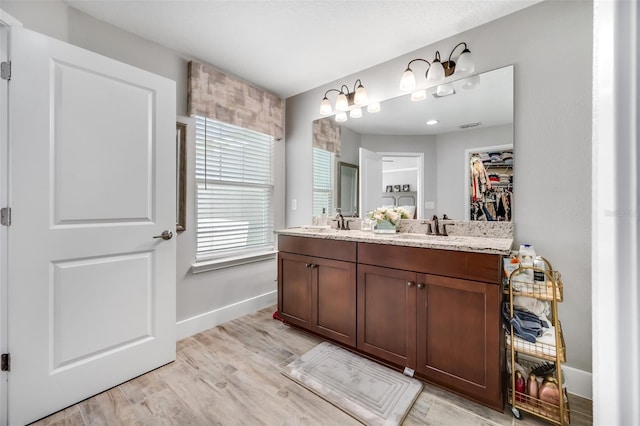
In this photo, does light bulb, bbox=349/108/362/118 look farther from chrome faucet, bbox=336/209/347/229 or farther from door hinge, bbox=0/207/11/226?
door hinge, bbox=0/207/11/226

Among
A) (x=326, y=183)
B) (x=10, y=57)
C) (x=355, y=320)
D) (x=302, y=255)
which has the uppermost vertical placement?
(x=10, y=57)

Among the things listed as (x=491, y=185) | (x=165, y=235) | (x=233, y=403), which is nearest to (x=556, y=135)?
(x=491, y=185)

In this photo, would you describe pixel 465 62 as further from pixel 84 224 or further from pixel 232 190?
pixel 84 224

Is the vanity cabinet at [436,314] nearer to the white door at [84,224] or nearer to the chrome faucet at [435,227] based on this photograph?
the chrome faucet at [435,227]

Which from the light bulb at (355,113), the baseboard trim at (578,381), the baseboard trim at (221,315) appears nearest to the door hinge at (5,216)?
the baseboard trim at (221,315)

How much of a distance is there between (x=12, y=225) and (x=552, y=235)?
310 centimetres

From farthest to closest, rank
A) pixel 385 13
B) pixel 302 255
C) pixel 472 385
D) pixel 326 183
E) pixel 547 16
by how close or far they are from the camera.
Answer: pixel 326 183 → pixel 302 255 → pixel 385 13 → pixel 547 16 → pixel 472 385

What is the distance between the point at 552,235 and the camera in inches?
70.1

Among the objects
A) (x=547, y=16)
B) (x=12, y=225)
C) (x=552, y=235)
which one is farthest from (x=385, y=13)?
(x=12, y=225)

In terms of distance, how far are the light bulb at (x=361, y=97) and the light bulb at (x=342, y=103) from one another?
108 mm

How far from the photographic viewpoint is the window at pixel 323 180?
291 centimetres

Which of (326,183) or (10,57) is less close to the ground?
(10,57)

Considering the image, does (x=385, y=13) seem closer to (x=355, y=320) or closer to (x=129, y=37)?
(x=129, y=37)

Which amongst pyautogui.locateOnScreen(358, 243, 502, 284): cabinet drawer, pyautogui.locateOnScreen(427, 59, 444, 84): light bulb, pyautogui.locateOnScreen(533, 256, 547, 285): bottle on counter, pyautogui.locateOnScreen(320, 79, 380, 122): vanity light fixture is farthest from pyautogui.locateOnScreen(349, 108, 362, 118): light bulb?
pyautogui.locateOnScreen(533, 256, 547, 285): bottle on counter
